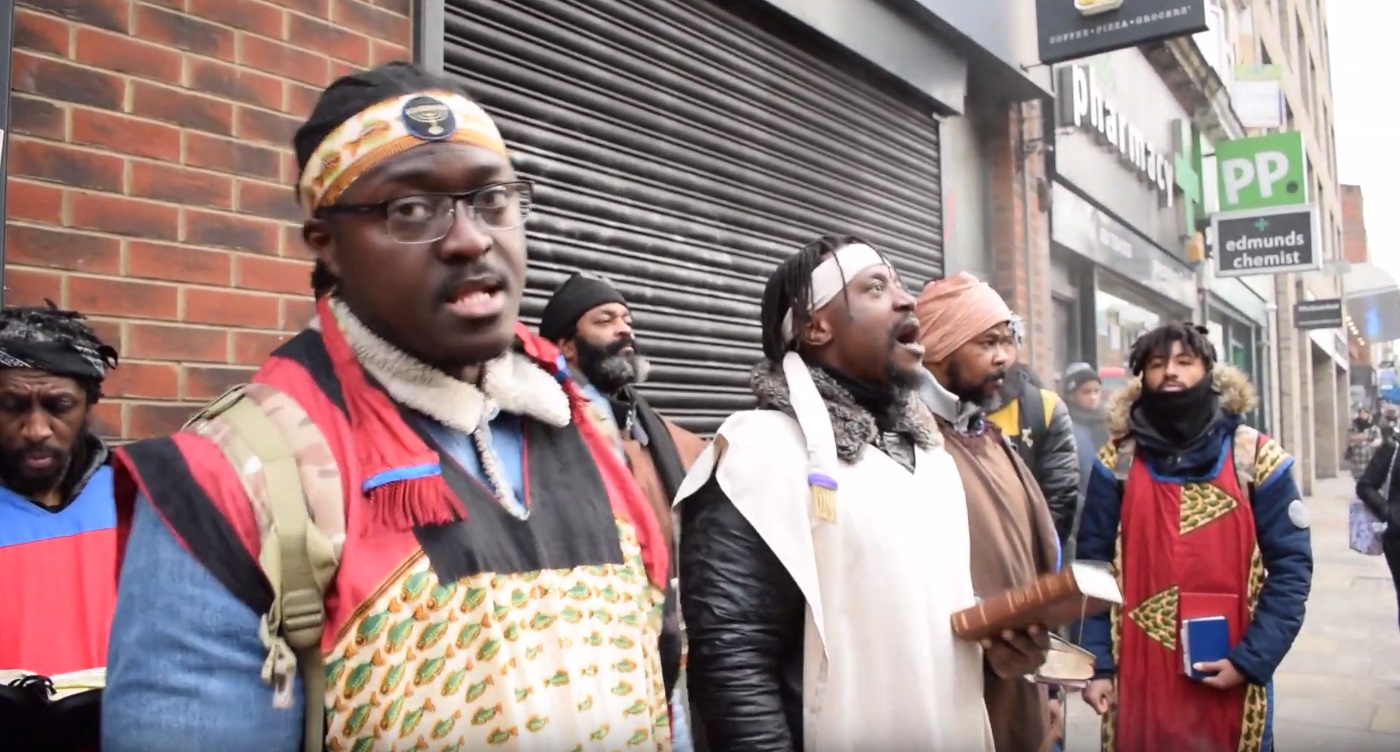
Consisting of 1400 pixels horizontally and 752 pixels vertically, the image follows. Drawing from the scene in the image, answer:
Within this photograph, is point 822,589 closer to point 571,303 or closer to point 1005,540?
point 1005,540

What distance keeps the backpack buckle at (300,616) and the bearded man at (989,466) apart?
Answer: 59.7 inches

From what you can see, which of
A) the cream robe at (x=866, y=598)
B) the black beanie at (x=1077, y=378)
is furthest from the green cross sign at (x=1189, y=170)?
the cream robe at (x=866, y=598)

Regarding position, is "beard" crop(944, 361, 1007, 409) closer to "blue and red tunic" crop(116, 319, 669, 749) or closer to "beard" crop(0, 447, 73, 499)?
"blue and red tunic" crop(116, 319, 669, 749)

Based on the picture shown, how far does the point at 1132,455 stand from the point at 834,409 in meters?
1.86

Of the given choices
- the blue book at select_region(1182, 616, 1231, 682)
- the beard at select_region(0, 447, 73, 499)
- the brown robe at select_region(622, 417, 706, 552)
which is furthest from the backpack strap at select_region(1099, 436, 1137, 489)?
the beard at select_region(0, 447, 73, 499)

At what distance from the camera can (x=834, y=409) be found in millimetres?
2301

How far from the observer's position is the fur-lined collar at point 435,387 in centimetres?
137

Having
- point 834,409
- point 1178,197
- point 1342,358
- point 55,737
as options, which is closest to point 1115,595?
point 834,409

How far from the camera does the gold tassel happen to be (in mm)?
2092

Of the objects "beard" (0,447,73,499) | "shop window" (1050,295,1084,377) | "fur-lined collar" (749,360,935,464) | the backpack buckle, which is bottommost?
the backpack buckle

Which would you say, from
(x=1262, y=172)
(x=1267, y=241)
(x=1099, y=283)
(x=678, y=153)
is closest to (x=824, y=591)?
(x=678, y=153)

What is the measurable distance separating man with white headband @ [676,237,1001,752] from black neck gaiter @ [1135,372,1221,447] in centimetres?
166

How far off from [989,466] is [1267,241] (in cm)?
1302

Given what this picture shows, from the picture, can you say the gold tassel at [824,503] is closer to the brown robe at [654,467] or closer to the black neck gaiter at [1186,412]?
the brown robe at [654,467]
